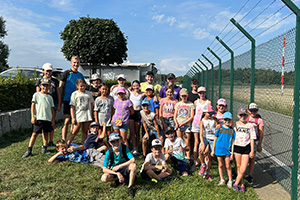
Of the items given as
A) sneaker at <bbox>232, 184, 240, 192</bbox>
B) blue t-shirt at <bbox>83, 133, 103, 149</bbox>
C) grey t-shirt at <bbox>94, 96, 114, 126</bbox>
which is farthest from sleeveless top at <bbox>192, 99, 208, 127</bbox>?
blue t-shirt at <bbox>83, 133, 103, 149</bbox>

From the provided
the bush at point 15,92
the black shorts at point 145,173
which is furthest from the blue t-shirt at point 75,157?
the bush at point 15,92

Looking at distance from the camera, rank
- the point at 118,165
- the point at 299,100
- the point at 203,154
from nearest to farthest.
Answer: the point at 299,100 < the point at 118,165 < the point at 203,154

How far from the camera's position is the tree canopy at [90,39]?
15.4 metres

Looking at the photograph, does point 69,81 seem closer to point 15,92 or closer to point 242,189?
point 15,92

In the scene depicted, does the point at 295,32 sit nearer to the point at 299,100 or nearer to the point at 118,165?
the point at 299,100

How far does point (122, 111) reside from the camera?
200 inches

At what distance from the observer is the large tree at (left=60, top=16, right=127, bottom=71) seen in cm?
1544

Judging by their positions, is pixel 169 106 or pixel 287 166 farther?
pixel 169 106

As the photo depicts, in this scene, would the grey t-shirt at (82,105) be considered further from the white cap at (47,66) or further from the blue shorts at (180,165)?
the blue shorts at (180,165)

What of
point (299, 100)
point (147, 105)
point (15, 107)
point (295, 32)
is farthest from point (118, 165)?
point (15, 107)

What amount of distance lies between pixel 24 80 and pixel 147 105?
5.45 metres

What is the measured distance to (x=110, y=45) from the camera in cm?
1608

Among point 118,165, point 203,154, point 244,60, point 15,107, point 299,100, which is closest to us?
point 299,100

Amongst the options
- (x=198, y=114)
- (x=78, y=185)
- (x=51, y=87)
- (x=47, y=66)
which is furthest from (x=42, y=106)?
(x=198, y=114)
